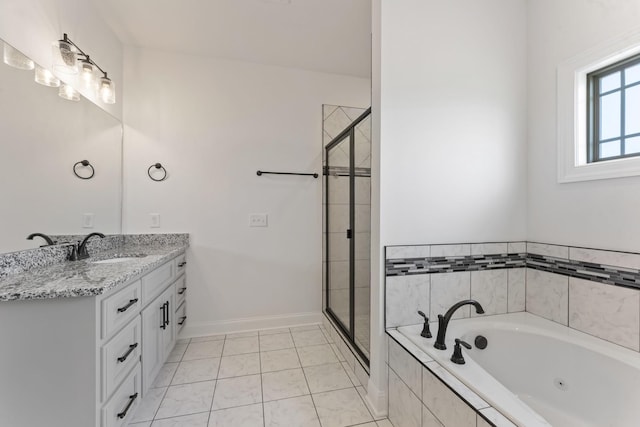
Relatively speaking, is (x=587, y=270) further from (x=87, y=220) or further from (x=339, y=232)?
(x=87, y=220)

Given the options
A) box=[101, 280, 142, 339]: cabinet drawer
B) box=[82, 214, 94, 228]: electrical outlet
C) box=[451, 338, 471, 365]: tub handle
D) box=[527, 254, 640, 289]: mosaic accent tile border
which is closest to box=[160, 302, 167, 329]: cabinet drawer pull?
box=[101, 280, 142, 339]: cabinet drawer

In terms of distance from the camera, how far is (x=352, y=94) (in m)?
2.83

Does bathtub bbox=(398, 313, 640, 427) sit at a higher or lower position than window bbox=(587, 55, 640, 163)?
lower

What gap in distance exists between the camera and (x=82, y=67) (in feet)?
6.01

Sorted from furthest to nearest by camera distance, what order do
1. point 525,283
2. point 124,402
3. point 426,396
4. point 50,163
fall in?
point 525,283 → point 50,163 → point 124,402 → point 426,396

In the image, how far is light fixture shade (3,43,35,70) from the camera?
4.26 feet

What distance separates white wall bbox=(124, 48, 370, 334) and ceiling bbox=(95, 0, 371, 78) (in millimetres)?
162

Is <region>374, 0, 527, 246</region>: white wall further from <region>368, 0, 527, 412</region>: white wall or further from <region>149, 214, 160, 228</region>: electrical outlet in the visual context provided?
<region>149, 214, 160, 228</region>: electrical outlet

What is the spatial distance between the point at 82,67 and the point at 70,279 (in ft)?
5.06

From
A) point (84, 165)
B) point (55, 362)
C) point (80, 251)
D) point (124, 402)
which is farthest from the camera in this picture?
point (84, 165)

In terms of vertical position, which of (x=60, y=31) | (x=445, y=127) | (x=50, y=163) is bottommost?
(x=50, y=163)

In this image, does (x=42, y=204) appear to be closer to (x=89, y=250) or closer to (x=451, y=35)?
(x=89, y=250)

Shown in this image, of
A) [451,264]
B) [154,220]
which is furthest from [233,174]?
[451,264]

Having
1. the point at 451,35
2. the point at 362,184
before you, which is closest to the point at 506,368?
the point at 362,184
